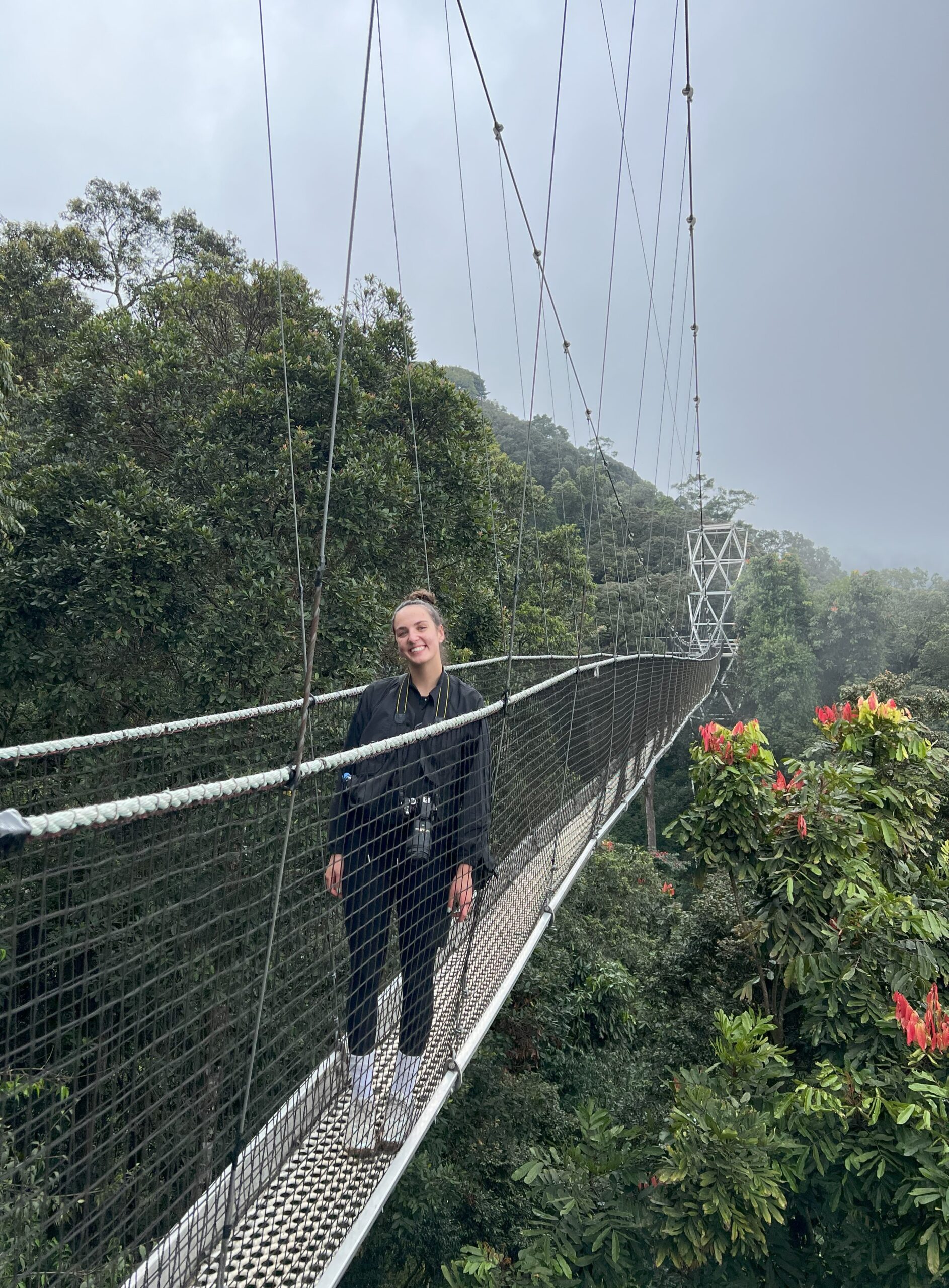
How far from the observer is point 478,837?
4.66 feet

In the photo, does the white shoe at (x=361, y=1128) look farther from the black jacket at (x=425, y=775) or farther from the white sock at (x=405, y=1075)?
the black jacket at (x=425, y=775)

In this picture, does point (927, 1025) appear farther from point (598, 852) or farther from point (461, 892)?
point (598, 852)

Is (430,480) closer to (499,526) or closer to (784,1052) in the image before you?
(499,526)

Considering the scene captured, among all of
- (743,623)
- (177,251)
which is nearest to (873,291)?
(743,623)

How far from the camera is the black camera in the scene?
138 cm

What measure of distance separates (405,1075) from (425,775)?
0.48 metres

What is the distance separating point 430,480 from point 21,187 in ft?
111

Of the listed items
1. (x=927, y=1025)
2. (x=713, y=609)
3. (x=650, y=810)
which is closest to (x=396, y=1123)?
(x=927, y=1025)

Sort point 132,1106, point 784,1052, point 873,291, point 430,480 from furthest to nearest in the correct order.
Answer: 1. point 873,291
2. point 430,480
3. point 784,1052
4. point 132,1106

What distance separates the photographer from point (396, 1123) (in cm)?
134

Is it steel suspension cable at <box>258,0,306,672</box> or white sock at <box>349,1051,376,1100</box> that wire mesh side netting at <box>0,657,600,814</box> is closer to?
steel suspension cable at <box>258,0,306,672</box>

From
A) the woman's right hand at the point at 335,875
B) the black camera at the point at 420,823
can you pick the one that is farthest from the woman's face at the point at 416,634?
the woman's right hand at the point at 335,875

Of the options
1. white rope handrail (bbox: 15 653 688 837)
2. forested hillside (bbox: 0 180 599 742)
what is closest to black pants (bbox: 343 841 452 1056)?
white rope handrail (bbox: 15 653 688 837)

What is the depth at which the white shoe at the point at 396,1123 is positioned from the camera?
130 centimetres
